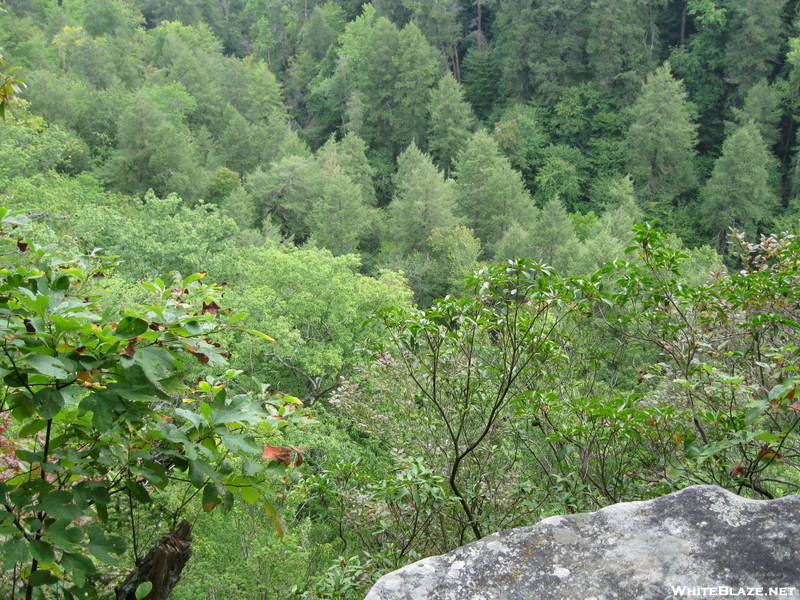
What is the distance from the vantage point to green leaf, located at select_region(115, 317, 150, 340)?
5.55ft

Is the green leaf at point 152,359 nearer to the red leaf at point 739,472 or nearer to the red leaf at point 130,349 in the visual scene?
the red leaf at point 130,349

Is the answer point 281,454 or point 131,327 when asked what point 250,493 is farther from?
point 131,327

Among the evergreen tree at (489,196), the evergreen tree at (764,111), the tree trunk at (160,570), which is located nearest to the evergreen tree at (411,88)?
the evergreen tree at (489,196)

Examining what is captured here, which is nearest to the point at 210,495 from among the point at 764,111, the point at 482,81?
the point at 764,111

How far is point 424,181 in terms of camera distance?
1411 inches

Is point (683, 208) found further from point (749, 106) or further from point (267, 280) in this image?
point (267, 280)

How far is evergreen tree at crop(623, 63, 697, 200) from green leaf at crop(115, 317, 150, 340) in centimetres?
4514

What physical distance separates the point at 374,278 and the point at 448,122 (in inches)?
975

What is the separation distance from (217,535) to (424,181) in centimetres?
2995

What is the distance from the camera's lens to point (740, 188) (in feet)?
126

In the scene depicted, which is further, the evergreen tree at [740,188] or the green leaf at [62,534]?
the evergreen tree at [740,188]

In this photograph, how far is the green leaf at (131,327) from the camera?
66.6 inches

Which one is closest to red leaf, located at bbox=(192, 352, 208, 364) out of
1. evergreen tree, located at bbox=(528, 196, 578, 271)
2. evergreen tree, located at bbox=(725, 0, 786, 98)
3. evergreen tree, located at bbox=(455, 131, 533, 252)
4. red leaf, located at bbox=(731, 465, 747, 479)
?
red leaf, located at bbox=(731, 465, 747, 479)

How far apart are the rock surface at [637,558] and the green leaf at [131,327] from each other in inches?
40.1
